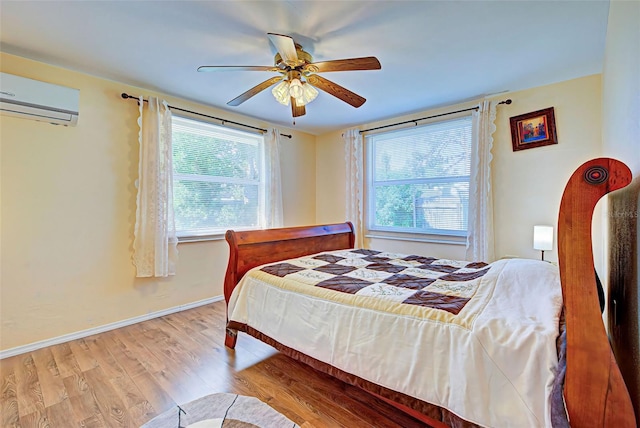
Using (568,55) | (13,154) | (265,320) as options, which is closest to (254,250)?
(265,320)

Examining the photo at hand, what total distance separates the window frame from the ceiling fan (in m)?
1.71

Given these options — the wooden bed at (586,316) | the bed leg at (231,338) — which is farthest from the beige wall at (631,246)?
the bed leg at (231,338)

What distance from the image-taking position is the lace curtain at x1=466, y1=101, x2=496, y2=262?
9.93 feet

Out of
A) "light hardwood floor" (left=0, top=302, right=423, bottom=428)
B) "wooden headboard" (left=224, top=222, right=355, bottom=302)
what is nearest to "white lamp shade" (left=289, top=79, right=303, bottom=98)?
"wooden headboard" (left=224, top=222, right=355, bottom=302)

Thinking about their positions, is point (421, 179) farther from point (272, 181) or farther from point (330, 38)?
point (330, 38)

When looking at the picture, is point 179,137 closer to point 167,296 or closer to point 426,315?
point 167,296

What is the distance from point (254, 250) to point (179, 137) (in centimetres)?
183

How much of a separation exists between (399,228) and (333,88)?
88.7 inches

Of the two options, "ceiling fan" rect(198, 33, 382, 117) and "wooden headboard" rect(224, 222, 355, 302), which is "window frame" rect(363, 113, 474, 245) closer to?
"wooden headboard" rect(224, 222, 355, 302)

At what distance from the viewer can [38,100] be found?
2223 mm

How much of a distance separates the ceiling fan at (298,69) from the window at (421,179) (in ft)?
5.47

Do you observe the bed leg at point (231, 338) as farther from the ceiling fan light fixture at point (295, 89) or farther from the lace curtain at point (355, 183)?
the lace curtain at point (355, 183)

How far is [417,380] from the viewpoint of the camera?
1248 millimetres

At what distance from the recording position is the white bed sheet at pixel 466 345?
1.01 m
